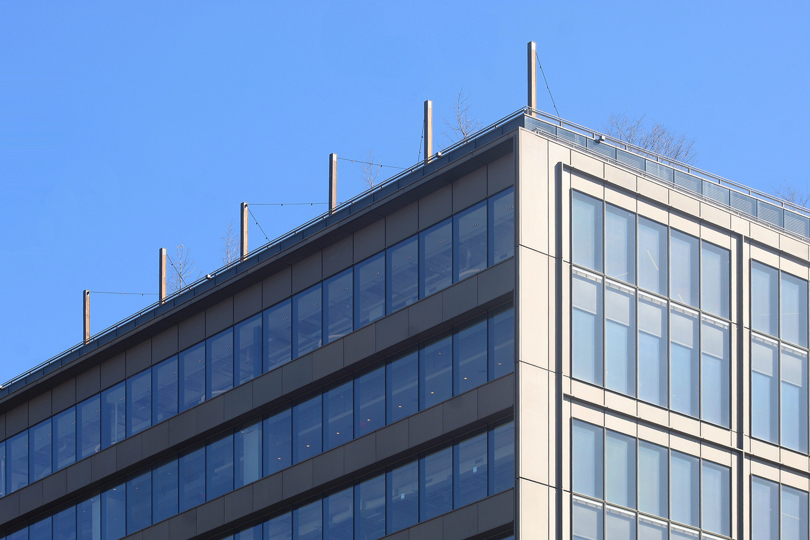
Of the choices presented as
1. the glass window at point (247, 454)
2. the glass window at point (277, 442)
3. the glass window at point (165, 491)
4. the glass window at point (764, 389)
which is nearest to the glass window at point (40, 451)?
the glass window at point (165, 491)

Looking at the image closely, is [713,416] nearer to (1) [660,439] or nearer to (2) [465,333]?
(1) [660,439]

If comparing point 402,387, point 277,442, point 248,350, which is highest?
point 248,350

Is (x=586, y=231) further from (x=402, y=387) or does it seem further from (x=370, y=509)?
(x=370, y=509)

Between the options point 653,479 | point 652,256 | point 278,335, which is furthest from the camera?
point 278,335

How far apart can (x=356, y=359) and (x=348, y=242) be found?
13.1ft

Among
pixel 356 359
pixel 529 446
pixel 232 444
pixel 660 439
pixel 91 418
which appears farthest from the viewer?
pixel 91 418

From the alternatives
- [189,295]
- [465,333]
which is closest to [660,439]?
[465,333]

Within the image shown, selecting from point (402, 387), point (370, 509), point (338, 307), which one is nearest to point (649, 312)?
point (402, 387)

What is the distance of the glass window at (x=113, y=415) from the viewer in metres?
51.9

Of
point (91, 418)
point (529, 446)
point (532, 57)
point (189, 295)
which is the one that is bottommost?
point (529, 446)

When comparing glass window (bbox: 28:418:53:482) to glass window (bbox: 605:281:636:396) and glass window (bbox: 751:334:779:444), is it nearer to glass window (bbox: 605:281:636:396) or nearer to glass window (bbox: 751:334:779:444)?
glass window (bbox: 605:281:636:396)

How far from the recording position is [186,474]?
1946 inches

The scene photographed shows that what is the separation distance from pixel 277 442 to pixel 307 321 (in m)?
4.15

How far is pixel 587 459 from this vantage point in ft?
128
